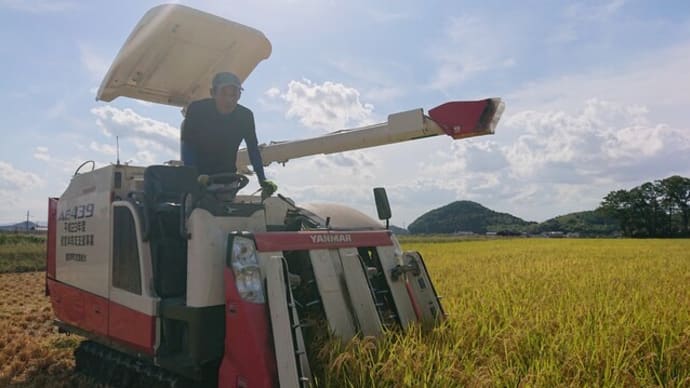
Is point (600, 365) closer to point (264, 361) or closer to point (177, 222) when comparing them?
point (264, 361)

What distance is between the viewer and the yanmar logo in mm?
4207

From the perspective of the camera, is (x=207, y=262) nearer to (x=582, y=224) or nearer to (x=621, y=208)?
(x=621, y=208)

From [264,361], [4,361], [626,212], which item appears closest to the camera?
[264,361]

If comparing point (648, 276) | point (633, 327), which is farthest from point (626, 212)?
point (633, 327)

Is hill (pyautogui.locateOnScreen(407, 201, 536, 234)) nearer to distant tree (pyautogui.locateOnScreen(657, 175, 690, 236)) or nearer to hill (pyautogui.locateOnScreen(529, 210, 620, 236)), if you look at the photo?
hill (pyautogui.locateOnScreen(529, 210, 620, 236))

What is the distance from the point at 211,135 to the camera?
4.78m

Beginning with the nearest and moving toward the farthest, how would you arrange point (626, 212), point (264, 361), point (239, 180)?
point (264, 361)
point (239, 180)
point (626, 212)

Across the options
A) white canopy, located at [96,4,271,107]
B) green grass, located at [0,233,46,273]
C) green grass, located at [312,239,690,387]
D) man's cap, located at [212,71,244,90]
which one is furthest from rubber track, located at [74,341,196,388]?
green grass, located at [0,233,46,273]

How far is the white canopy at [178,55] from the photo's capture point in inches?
215

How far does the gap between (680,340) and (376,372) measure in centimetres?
262

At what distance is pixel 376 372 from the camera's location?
11.6 feet

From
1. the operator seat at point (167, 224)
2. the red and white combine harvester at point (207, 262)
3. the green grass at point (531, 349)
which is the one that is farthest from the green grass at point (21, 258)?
the green grass at point (531, 349)

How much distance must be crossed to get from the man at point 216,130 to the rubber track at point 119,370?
5.67 feet

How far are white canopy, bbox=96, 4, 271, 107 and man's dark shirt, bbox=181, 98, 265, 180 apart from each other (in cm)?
119
